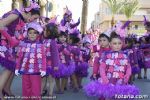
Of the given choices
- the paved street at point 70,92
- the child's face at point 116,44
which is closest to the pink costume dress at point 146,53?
the paved street at point 70,92

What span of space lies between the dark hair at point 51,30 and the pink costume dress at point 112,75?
2.01m

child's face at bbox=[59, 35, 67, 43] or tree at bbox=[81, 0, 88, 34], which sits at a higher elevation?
tree at bbox=[81, 0, 88, 34]

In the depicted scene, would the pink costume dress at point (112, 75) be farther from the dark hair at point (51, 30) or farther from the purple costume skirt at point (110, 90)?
the dark hair at point (51, 30)

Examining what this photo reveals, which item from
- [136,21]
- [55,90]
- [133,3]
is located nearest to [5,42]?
[55,90]

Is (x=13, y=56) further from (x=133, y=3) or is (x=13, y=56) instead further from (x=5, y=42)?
(x=133, y=3)

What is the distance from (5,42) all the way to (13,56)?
0.31m

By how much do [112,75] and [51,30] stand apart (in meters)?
2.36

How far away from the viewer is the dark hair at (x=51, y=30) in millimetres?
9188

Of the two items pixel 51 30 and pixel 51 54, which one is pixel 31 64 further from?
pixel 51 30

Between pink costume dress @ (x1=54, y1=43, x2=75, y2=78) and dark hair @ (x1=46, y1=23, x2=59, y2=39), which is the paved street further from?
dark hair @ (x1=46, y1=23, x2=59, y2=39)

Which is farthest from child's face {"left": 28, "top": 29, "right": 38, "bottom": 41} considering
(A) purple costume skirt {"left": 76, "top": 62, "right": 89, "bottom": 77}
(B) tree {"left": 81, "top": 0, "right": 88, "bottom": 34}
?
(B) tree {"left": 81, "top": 0, "right": 88, "bottom": 34}

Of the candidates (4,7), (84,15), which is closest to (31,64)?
(4,7)

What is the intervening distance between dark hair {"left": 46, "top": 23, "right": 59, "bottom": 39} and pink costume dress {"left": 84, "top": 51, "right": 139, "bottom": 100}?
2.01 m

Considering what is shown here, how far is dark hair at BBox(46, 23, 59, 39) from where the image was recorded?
919 centimetres
